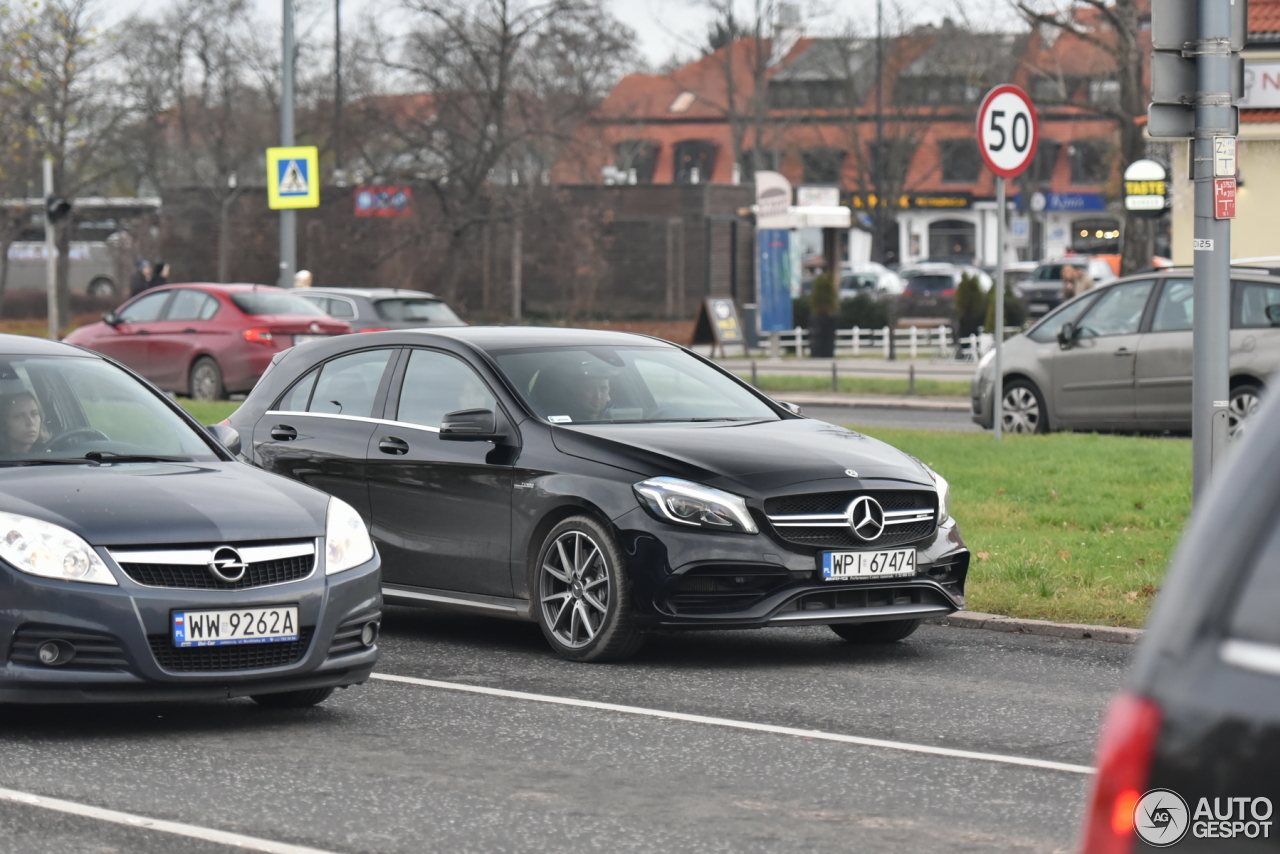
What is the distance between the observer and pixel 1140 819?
2484 millimetres

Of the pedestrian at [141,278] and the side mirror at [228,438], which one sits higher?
the pedestrian at [141,278]

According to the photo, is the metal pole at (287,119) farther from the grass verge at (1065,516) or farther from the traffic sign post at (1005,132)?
the traffic sign post at (1005,132)

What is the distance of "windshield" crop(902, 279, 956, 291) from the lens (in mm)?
59031

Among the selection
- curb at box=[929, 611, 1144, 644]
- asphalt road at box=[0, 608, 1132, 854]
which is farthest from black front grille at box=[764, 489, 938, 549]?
curb at box=[929, 611, 1144, 644]

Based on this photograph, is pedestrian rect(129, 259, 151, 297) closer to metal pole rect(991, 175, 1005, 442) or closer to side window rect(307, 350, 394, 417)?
metal pole rect(991, 175, 1005, 442)

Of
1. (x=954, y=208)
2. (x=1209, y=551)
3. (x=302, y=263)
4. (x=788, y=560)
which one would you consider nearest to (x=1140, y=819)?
(x=1209, y=551)

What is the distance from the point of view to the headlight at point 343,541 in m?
7.29

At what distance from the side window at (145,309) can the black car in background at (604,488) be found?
16.0 m

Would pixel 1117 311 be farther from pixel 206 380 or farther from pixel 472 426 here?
pixel 206 380

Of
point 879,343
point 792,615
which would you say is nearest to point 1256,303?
point 792,615

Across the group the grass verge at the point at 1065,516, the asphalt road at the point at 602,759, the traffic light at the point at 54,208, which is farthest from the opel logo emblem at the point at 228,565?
the traffic light at the point at 54,208

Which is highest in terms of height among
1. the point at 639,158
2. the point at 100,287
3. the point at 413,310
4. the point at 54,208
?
the point at 639,158

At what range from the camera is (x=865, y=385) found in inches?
1150

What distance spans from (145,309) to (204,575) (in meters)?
19.8
